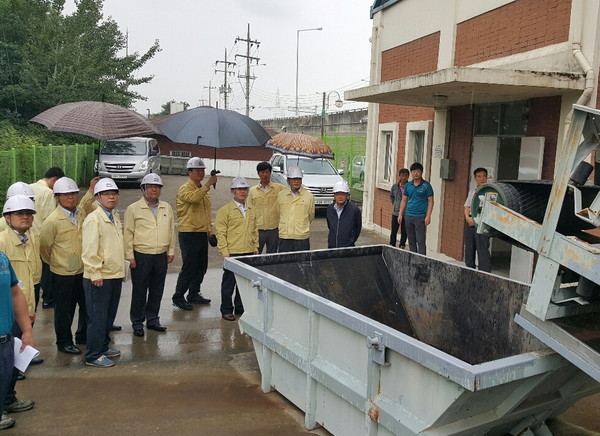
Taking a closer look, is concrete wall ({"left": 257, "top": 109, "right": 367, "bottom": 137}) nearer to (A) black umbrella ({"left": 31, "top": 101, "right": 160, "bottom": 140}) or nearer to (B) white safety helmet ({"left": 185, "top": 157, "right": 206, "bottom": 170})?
(B) white safety helmet ({"left": 185, "top": 157, "right": 206, "bottom": 170})

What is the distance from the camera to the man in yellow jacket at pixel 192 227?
6.85 meters

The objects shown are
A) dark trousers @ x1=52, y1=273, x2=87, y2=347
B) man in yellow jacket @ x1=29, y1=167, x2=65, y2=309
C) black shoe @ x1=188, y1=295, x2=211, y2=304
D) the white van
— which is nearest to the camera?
dark trousers @ x1=52, y1=273, x2=87, y2=347

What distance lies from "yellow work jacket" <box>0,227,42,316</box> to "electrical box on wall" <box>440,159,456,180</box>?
715cm

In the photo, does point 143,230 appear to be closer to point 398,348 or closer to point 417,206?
point 398,348

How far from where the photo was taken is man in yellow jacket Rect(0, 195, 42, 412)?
14.6ft

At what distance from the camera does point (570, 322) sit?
10.6 feet

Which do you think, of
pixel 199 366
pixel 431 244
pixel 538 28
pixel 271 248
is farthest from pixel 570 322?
pixel 431 244

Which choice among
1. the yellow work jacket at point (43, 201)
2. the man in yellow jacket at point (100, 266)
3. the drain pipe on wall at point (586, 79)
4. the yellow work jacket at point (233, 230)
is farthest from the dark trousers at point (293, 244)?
the drain pipe on wall at point (586, 79)

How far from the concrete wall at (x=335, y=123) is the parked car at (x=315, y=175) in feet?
30.2

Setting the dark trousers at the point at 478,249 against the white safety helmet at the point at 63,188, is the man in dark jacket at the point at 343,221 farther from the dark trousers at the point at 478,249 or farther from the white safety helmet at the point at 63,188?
the white safety helmet at the point at 63,188

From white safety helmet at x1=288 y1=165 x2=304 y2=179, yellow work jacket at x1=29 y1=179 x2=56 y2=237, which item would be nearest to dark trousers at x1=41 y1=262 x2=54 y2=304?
yellow work jacket at x1=29 y1=179 x2=56 y2=237

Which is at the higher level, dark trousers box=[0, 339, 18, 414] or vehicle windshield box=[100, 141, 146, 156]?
vehicle windshield box=[100, 141, 146, 156]

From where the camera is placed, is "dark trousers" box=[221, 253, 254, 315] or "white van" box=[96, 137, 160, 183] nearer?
"dark trousers" box=[221, 253, 254, 315]

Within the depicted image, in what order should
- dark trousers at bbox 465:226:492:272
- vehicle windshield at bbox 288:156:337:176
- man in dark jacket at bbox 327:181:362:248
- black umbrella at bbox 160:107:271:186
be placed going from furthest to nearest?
vehicle windshield at bbox 288:156:337:176 < dark trousers at bbox 465:226:492:272 < man in dark jacket at bbox 327:181:362:248 < black umbrella at bbox 160:107:271:186
